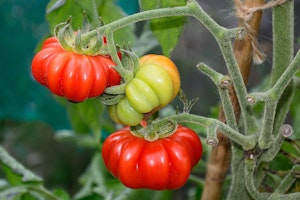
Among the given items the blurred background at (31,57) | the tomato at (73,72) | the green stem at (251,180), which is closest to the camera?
the tomato at (73,72)

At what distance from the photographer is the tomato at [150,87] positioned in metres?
0.67

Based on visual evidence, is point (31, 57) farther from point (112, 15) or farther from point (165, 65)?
point (165, 65)

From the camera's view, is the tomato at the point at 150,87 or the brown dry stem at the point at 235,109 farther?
the brown dry stem at the point at 235,109

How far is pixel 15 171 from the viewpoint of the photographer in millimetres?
1012

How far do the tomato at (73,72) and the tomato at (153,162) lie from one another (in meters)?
0.09

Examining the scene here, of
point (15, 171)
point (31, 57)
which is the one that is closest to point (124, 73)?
point (15, 171)

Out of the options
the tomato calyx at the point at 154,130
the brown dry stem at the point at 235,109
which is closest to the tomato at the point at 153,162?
the tomato calyx at the point at 154,130

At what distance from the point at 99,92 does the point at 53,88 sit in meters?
0.05

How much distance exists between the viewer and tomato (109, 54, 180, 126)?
26.3 inches

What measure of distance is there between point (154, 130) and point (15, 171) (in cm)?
36

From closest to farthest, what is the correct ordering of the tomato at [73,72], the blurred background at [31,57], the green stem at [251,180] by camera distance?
the tomato at [73,72] < the green stem at [251,180] < the blurred background at [31,57]

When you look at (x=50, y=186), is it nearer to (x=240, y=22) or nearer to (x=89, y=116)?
(x=89, y=116)

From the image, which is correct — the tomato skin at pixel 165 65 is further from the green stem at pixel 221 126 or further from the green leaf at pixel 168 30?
the green leaf at pixel 168 30

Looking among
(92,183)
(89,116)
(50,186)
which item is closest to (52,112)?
(92,183)
